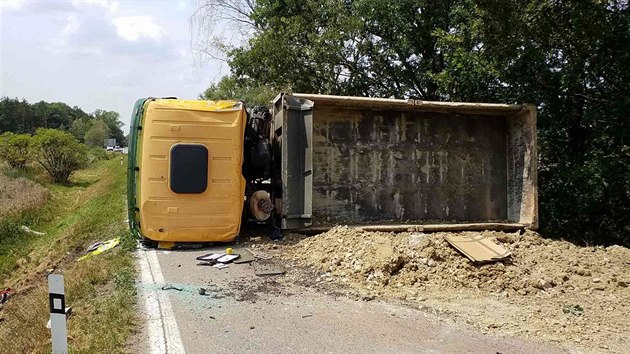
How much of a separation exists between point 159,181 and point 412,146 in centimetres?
454

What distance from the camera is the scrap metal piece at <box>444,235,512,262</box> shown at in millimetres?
6156

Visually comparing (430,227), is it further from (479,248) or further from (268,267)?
(268,267)

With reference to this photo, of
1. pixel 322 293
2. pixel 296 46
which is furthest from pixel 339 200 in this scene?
pixel 296 46

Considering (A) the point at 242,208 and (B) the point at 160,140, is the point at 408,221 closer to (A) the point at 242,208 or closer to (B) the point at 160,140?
(A) the point at 242,208

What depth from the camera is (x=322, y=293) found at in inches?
217

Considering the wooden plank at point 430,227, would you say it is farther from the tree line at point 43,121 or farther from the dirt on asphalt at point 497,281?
the tree line at point 43,121

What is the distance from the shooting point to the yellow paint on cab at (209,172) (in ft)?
23.7

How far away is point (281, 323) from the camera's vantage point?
14.9 feet

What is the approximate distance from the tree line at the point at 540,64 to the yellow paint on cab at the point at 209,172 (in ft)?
18.0

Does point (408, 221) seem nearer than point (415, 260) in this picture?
No

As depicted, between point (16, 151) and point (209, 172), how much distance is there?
23.8 metres

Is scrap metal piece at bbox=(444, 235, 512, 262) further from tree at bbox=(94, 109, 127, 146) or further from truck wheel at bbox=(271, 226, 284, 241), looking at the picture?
tree at bbox=(94, 109, 127, 146)

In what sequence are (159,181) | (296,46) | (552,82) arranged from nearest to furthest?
(159,181), (552,82), (296,46)

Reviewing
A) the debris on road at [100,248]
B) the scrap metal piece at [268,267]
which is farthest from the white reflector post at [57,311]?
the debris on road at [100,248]
